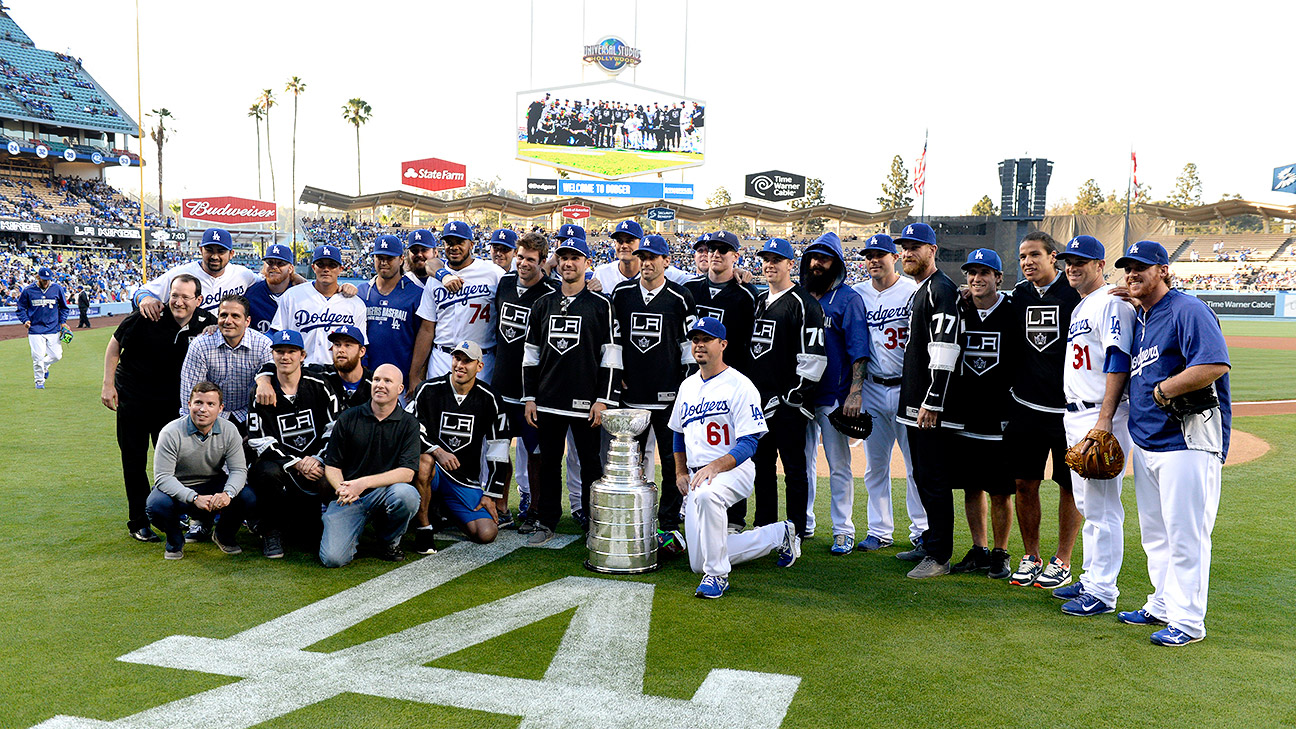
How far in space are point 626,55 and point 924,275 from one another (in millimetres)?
41508

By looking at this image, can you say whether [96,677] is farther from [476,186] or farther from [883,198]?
[476,186]

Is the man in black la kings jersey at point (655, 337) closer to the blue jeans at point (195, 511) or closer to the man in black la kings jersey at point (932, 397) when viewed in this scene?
the man in black la kings jersey at point (932, 397)

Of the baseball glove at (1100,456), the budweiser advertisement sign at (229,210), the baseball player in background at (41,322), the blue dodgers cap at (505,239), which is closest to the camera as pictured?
the baseball glove at (1100,456)

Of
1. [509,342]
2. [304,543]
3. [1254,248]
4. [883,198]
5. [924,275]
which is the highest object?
[883,198]

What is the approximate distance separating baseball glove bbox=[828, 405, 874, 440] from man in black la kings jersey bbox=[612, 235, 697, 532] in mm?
1141

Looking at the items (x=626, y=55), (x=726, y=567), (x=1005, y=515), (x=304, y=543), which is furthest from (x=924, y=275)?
(x=626, y=55)

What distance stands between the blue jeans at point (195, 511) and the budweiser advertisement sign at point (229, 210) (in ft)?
168

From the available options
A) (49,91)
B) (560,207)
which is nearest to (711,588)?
(560,207)

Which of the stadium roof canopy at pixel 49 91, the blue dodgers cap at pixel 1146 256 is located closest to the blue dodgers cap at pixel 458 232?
the blue dodgers cap at pixel 1146 256

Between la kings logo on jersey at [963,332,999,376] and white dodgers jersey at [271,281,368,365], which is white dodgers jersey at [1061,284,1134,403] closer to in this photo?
la kings logo on jersey at [963,332,999,376]

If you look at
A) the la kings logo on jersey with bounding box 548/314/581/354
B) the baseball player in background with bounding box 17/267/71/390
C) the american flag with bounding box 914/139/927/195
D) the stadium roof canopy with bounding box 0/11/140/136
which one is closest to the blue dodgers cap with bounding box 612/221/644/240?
the la kings logo on jersey with bounding box 548/314/581/354

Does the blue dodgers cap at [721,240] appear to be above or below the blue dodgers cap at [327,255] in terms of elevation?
above

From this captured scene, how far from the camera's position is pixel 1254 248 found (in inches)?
2189

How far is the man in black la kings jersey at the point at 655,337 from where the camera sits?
21.0 feet
